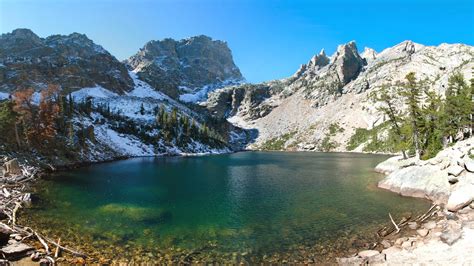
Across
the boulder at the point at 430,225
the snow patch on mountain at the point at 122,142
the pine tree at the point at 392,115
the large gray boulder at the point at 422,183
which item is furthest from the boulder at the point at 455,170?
the snow patch on mountain at the point at 122,142

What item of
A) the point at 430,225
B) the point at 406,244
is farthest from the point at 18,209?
the point at 430,225

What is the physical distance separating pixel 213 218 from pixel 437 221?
904 inches

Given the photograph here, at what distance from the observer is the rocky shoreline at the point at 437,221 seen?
→ 797 inches

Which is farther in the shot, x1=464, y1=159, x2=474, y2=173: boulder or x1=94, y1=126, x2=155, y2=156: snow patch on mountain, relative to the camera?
x1=94, y1=126, x2=155, y2=156: snow patch on mountain

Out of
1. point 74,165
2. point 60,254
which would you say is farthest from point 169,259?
point 74,165

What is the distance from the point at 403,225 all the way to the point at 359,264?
1218 cm

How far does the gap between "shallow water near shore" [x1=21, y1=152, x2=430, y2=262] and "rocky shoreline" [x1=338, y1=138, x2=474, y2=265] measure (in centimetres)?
232

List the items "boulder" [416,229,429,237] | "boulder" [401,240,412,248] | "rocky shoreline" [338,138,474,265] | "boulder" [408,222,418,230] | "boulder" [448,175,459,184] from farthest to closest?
"boulder" [448,175,459,184]
"boulder" [408,222,418,230]
"boulder" [416,229,429,237]
"boulder" [401,240,412,248]
"rocky shoreline" [338,138,474,265]

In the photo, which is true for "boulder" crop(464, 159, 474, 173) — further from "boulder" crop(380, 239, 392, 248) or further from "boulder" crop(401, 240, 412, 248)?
"boulder" crop(380, 239, 392, 248)

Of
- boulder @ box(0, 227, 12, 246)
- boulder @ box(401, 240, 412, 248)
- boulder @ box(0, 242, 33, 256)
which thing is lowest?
boulder @ box(401, 240, 412, 248)

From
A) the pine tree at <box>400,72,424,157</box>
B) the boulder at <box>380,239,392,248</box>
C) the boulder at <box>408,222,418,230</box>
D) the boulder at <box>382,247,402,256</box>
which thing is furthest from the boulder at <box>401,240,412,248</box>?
the pine tree at <box>400,72,424,157</box>

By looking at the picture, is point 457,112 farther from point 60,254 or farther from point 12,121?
point 12,121

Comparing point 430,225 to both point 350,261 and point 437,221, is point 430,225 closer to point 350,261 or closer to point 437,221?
point 437,221

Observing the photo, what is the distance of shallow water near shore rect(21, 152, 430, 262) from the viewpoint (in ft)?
77.5
